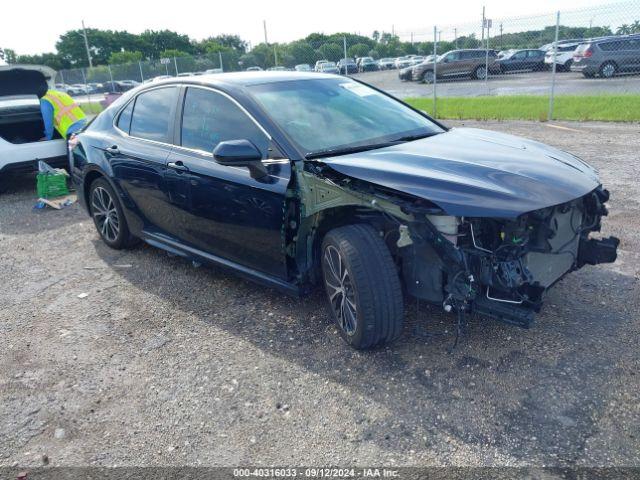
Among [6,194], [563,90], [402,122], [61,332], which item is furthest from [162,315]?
[563,90]

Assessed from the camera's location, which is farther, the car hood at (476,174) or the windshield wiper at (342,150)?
the windshield wiper at (342,150)

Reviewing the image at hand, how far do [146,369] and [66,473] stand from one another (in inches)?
35.6

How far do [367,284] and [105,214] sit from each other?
350 cm

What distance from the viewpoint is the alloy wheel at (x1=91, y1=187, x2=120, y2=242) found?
5465 millimetres

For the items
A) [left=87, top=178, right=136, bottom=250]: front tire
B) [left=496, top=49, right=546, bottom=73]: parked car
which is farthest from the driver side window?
[left=496, top=49, right=546, bottom=73]: parked car

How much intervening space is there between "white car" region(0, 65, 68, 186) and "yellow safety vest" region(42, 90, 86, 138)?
0.23 m

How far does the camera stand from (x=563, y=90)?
56.8ft

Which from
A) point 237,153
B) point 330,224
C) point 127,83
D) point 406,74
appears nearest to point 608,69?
point 406,74

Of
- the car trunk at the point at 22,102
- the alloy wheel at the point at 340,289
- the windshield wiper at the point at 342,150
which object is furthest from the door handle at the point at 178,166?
the car trunk at the point at 22,102

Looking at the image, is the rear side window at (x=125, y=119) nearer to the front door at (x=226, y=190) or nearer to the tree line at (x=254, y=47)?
the front door at (x=226, y=190)

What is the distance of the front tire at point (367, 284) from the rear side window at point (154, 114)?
2.03m

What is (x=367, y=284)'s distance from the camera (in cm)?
316

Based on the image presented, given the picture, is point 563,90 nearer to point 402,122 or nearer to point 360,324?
point 402,122

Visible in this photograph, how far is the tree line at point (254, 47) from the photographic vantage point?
18.8 meters
